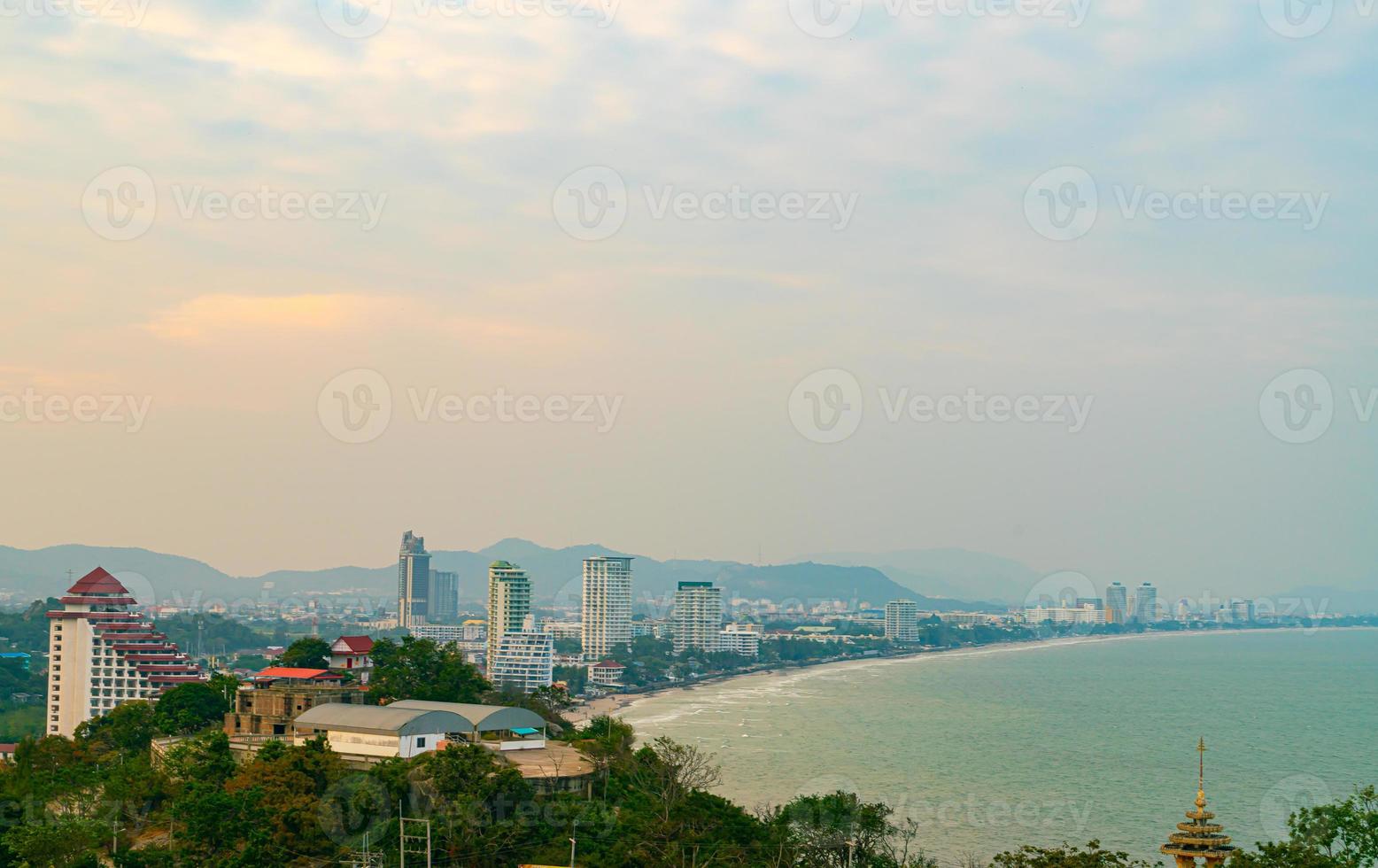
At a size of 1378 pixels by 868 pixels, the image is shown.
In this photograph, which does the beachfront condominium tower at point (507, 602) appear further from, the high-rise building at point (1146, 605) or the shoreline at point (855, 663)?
the high-rise building at point (1146, 605)

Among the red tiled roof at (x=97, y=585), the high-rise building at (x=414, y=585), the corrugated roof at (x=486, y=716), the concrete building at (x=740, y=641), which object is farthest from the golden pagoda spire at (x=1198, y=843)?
the high-rise building at (x=414, y=585)

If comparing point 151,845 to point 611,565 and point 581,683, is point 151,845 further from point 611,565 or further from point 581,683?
point 611,565

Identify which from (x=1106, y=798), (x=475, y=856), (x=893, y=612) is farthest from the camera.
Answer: (x=893, y=612)

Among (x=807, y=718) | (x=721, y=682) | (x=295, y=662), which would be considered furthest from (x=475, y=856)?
(x=721, y=682)

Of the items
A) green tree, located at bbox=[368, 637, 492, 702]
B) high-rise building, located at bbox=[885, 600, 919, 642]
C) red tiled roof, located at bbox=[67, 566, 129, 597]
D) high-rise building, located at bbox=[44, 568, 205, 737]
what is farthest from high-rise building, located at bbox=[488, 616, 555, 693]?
high-rise building, located at bbox=[885, 600, 919, 642]

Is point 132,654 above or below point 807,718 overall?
above
